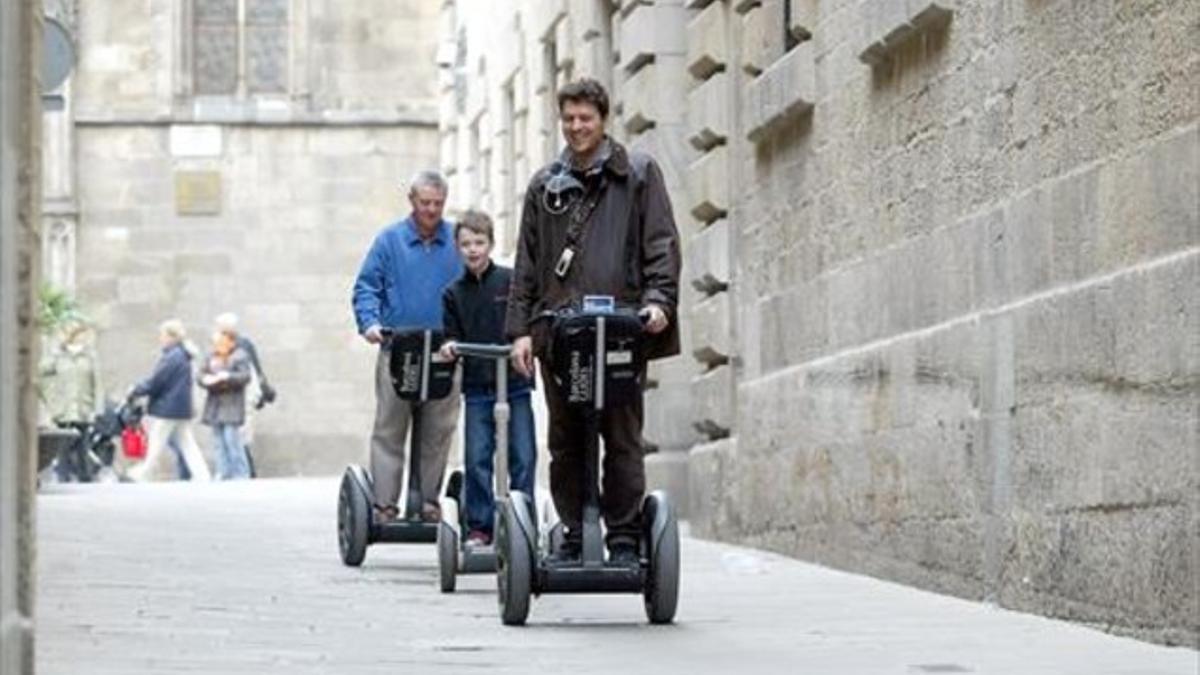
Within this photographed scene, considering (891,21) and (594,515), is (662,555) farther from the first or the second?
(891,21)

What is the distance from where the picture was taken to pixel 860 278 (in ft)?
47.2

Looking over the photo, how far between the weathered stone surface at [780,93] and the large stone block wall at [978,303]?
1.0 inches

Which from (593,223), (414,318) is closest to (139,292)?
(414,318)

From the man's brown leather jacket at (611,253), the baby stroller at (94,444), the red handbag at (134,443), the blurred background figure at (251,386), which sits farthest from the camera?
the red handbag at (134,443)

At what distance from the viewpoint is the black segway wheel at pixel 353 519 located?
1491 centimetres

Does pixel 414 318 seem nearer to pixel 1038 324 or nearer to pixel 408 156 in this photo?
pixel 1038 324

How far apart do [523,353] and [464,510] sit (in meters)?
2.19

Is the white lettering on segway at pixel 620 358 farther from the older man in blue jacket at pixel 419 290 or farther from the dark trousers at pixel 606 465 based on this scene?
the older man in blue jacket at pixel 419 290

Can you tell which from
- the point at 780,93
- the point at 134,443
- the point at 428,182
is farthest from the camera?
the point at 134,443

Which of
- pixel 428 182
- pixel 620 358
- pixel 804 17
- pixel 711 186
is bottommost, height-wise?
pixel 620 358

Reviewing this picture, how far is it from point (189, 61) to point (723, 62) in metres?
25.9

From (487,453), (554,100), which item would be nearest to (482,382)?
(487,453)

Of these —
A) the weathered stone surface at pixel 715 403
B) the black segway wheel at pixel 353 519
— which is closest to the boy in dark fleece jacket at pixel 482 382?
the black segway wheel at pixel 353 519

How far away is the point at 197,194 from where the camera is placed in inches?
1695
